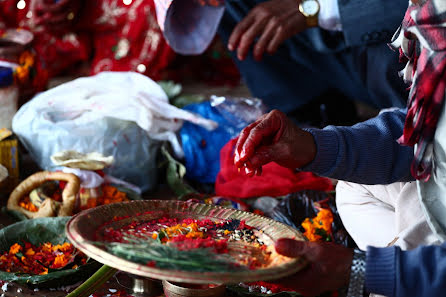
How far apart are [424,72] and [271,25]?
134 centimetres

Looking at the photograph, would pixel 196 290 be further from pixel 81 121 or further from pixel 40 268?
pixel 81 121

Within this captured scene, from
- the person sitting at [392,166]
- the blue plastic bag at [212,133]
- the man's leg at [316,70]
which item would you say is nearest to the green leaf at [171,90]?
the blue plastic bag at [212,133]

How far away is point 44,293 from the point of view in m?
1.86

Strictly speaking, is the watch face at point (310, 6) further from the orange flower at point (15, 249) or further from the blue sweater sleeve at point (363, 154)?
the orange flower at point (15, 249)

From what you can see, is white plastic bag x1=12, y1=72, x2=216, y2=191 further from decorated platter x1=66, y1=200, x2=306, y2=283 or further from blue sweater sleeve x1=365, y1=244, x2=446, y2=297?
blue sweater sleeve x1=365, y1=244, x2=446, y2=297

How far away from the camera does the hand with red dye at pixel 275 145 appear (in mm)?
1520

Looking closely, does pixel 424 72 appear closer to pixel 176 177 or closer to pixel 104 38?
pixel 176 177

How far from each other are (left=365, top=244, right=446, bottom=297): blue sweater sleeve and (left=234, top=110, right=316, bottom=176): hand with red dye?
1.21ft

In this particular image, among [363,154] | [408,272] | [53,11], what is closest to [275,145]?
[363,154]

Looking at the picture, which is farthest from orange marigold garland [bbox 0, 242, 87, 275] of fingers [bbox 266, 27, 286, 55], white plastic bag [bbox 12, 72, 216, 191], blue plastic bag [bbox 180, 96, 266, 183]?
fingers [bbox 266, 27, 286, 55]

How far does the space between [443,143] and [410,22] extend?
0.29 m

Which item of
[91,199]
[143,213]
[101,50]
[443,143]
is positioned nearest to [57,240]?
[91,199]

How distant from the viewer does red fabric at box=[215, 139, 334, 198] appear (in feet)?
8.08

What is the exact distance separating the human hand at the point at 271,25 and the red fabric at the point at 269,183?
53 centimetres
